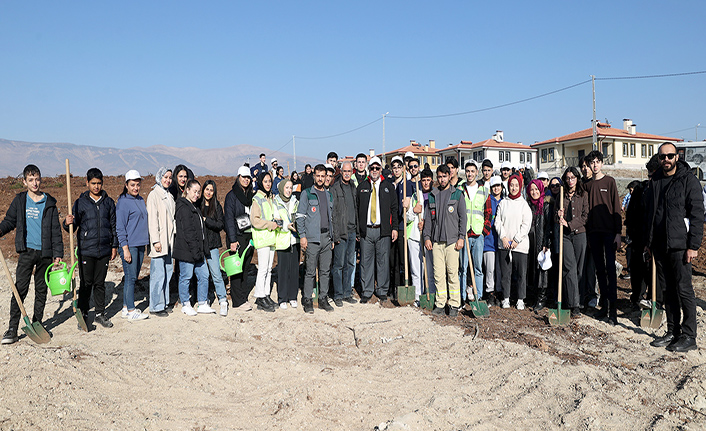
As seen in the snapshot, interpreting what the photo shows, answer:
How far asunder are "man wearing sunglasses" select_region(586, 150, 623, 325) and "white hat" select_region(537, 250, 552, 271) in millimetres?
582

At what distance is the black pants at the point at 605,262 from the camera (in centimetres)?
626

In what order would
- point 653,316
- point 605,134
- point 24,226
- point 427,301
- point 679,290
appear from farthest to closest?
point 605,134 < point 427,301 < point 653,316 < point 24,226 < point 679,290

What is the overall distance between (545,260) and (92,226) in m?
6.26

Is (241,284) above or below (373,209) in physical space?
below

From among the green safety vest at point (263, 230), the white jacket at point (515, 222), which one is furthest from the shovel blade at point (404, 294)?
the green safety vest at point (263, 230)

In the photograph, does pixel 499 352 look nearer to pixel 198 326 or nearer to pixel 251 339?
pixel 251 339

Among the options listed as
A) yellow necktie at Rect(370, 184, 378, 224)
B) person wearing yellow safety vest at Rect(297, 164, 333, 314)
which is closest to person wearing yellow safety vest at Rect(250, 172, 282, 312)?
person wearing yellow safety vest at Rect(297, 164, 333, 314)

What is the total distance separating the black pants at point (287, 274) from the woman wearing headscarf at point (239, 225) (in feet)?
1.75

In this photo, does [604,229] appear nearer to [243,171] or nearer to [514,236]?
[514,236]

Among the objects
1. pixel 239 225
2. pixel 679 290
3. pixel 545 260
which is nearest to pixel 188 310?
pixel 239 225

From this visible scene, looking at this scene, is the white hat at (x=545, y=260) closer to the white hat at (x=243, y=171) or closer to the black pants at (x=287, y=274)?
the black pants at (x=287, y=274)

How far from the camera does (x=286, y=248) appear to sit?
22.8 ft

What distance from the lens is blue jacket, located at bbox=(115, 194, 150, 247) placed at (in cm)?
612

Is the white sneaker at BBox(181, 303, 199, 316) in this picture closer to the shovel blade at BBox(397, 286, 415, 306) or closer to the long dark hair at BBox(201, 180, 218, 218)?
the long dark hair at BBox(201, 180, 218, 218)
